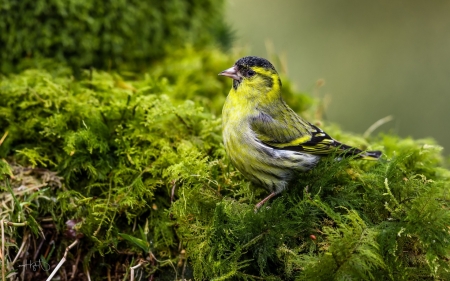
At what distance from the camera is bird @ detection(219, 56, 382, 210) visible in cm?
342

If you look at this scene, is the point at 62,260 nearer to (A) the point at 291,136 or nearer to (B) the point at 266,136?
(B) the point at 266,136

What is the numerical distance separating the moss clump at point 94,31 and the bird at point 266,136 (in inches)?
78.3

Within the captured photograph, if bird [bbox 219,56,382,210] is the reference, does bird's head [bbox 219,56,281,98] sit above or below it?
above

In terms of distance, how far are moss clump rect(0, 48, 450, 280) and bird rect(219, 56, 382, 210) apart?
0.38 ft

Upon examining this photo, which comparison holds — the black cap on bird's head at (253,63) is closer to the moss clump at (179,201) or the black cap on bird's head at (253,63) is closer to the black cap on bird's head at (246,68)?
the black cap on bird's head at (246,68)

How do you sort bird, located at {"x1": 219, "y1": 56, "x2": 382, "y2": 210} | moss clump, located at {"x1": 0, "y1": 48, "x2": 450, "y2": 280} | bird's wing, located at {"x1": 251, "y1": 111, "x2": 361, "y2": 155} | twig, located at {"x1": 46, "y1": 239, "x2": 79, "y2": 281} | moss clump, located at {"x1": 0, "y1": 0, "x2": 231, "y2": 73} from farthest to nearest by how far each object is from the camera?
moss clump, located at {"x1": 0, "y1": 0, "x2": 231, "y2": 73}
bird's wing, located at {"x1": 251, "y1": 111, "x2": 361, "y2": 155}
bird, located at {"x1": 219, "y1": 56, "x2": 382, "y2": 210}
twig, located at {"x1": 46, "y1": 239, "x2": 79, "y2": 281}
moss clump, located at {"x1": 0, "y1": 48, "x2": 450, "y2": 280}

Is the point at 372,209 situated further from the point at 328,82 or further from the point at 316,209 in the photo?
the point at 328,82

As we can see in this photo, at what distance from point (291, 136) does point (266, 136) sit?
0.64 feet

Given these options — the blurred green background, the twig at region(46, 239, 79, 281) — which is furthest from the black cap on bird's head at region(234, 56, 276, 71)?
the blurred green background

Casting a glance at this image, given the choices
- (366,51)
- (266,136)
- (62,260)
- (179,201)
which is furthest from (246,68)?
(366,51)

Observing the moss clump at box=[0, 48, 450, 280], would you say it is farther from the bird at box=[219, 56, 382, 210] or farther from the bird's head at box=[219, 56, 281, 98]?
the bird's head at box=[219, 56, 281, 98]

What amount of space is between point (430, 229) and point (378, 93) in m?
8.72

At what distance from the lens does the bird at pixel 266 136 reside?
11.2 ft

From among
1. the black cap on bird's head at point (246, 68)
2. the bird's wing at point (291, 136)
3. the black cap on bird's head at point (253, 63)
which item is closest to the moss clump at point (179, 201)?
the bird's wing at point (291, 136)
